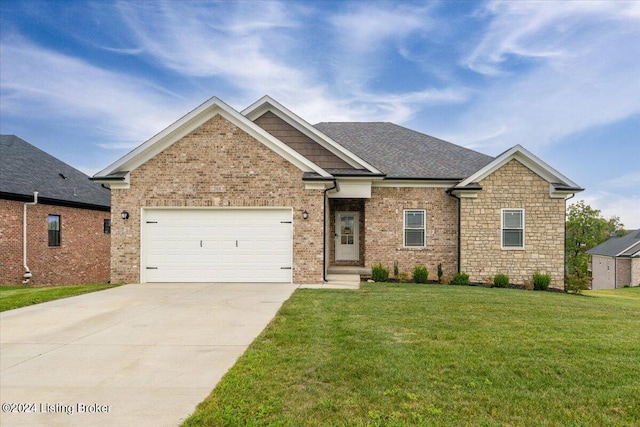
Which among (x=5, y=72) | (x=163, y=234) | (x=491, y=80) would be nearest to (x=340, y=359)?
(x=163, y=234)

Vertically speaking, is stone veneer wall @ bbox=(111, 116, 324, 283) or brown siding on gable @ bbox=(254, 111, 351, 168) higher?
brown siding on gable @ bbox=(254, 111, 351, 168)

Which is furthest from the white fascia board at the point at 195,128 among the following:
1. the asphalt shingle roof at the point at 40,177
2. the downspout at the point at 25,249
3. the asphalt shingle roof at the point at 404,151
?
the asphalt shingle roof at the point at 40,177

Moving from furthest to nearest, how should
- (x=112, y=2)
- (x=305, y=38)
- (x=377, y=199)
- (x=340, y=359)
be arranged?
1. (x=305, y=38)
2. (x=377, y=199)
3. (x=112, y=2)
4. (x=340, y=359)

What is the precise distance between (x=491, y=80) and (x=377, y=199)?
955 cm

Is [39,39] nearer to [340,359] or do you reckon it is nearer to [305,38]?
[305,38]

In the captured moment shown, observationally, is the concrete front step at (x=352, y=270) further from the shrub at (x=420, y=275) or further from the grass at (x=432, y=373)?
the grass at (x=432, y=373)

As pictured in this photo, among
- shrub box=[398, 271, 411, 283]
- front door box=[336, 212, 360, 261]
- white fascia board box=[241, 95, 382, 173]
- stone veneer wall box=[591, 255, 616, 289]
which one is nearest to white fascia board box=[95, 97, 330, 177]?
white fascia board box=[241, 95, 382, 173]

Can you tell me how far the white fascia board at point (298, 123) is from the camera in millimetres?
14516

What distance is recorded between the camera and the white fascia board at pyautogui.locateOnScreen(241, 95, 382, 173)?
14516 mm

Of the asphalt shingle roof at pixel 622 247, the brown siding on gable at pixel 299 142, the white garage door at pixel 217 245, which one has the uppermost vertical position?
the brown siding on gable at pixel 299 142

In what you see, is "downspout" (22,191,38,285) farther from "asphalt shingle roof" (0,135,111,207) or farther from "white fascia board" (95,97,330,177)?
"white fascia board" (95,97,330,177)

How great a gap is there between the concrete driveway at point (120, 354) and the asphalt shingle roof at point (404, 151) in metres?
8.52

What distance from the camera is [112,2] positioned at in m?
13.4

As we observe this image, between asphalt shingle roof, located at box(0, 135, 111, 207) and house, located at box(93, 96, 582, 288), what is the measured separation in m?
7.97
